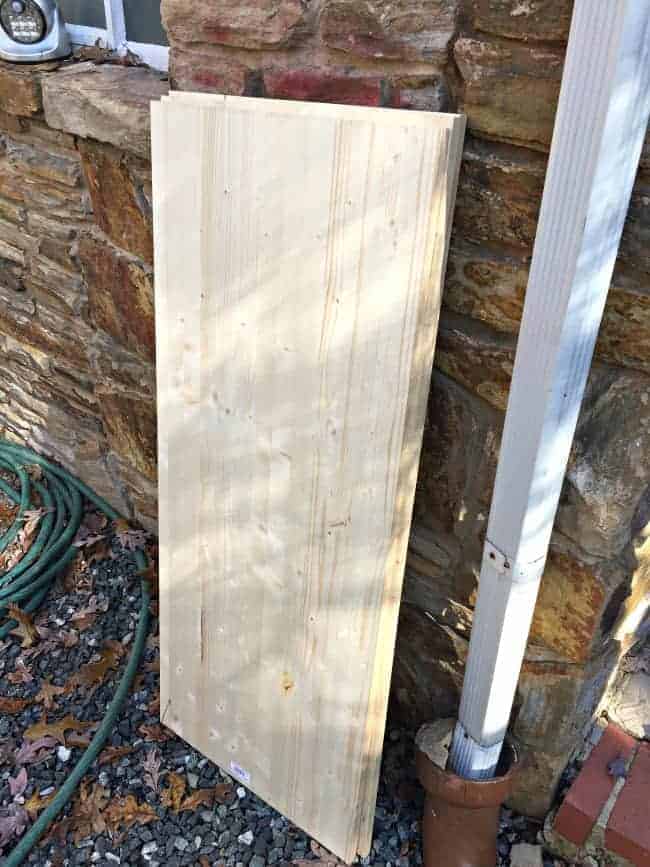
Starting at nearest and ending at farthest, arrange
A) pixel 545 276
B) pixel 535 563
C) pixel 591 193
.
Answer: pixel 591 193, pixel 545 276, pixel 535 563

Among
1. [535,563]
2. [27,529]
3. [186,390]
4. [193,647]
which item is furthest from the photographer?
[27,529]

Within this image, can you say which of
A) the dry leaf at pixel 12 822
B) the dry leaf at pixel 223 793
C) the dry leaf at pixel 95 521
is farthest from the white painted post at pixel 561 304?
the dry leaf at pixel 95 521

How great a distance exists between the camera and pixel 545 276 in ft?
4.14

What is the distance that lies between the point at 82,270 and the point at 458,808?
2.03 m

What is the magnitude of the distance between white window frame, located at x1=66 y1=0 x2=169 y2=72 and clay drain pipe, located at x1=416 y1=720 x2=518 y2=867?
2.18 m

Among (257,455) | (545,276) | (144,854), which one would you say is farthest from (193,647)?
(545,276)

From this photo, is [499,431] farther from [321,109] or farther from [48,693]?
[48,693]

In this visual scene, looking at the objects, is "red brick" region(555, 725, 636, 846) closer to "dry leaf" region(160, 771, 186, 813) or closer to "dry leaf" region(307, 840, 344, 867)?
"dry leaf" region(307, 840, 344, 867)

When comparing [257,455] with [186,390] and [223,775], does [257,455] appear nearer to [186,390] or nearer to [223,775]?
[186,390]

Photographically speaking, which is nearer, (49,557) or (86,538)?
(49,557)

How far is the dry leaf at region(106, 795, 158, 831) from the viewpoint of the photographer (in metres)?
2.05

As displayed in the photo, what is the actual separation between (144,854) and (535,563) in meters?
1.31

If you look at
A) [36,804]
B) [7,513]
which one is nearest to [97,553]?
[7,513]

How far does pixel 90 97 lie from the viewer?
7.12 feet
